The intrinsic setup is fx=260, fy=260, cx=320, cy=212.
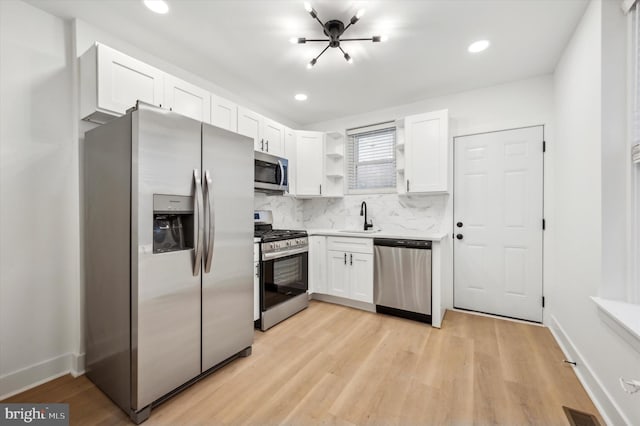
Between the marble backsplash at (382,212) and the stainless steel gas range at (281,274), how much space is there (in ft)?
3.14

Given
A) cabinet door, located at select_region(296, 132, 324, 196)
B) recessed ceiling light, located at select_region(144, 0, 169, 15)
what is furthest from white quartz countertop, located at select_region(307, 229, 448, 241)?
recessed ceiling light, located at select_region(144, 0, 169, 15)

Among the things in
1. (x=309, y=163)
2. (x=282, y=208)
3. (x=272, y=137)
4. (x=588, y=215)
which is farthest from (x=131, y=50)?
(x=588, y=215)

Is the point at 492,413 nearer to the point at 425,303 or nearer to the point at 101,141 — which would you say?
the point at 425,303

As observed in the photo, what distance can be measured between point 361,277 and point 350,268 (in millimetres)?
181

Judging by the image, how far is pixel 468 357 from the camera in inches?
87.1

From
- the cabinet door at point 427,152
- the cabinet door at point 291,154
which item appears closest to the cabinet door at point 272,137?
the cabinet door at point 291,154

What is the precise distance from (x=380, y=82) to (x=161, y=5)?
2.17 metres

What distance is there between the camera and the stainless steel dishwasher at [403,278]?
2848mm

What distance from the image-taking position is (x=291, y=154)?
3.73m

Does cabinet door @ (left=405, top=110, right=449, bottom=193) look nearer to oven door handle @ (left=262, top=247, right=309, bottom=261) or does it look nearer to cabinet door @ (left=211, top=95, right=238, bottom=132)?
oven door handle @ (left=262, top=247, right=309, bottom=261)

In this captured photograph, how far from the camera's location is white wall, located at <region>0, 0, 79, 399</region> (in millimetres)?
1769

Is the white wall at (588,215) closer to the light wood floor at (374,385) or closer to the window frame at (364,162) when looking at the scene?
the light wood floor at (374,385)

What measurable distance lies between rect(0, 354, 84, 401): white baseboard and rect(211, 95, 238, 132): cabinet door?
2292mm

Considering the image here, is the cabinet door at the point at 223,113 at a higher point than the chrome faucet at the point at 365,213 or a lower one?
higher
